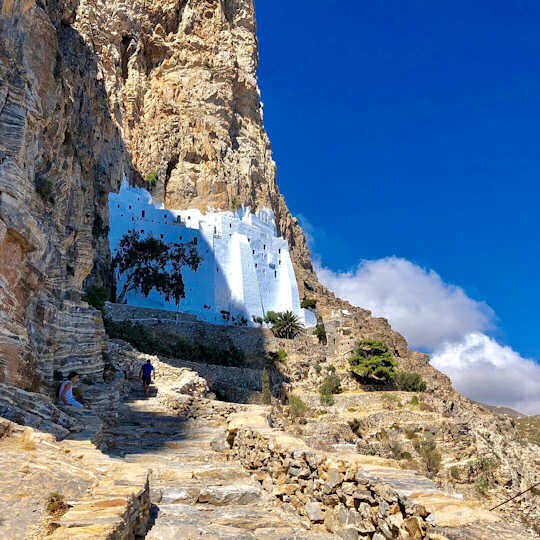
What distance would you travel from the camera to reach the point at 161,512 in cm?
439

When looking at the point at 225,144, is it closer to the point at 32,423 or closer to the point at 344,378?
the point at 344,378

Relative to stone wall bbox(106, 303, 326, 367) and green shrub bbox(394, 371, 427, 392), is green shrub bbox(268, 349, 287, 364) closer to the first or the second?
stone wall bbox(106, 303, 326, 367)

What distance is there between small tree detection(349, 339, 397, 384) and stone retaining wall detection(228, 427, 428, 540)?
74.5 feet

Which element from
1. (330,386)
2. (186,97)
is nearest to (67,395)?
(330,386)

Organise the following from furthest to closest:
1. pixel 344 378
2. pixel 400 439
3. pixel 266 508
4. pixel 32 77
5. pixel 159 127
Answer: pixel 159 127
pixel 344 378
pixel 400 439
pixel 32 77
pixel 266 508

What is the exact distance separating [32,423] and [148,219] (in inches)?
1275

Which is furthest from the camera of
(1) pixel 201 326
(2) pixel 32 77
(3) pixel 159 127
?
(3) pixel 159 127

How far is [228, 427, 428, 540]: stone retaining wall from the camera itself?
10.3 feet

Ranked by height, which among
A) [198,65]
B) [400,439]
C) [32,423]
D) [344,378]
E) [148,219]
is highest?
[198,65]

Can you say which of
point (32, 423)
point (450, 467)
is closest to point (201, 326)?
point (450, 467)

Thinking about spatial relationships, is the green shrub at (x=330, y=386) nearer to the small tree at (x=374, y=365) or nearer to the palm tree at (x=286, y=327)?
the small tree at (x=374, y=365)

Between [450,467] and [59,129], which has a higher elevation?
[59,129]

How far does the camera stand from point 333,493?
404 cm

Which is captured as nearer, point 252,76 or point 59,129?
point 59,129
